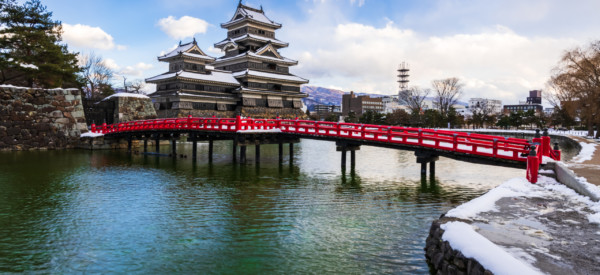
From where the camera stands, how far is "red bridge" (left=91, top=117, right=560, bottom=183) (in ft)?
48.1

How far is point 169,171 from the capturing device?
21797 mm

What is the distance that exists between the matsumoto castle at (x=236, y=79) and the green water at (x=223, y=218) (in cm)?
3415

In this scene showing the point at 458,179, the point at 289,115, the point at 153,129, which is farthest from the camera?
the point at 289,115

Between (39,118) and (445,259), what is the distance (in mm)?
36446

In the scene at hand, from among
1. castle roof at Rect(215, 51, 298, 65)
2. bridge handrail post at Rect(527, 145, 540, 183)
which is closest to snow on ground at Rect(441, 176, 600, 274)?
bridge handrail post at Rect(527, 145, 540, 183)

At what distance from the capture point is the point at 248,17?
61.3 m

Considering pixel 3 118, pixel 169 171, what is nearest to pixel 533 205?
pixel 169 171

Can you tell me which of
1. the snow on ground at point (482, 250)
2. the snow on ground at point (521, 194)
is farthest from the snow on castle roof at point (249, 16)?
the snow on ground at point (482, 250)

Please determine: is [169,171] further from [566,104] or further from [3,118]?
[566,104]

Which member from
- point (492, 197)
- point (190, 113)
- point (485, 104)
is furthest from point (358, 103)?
point (492, 197)

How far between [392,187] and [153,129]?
20118mm

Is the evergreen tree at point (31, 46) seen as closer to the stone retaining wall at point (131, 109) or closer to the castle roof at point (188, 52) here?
the stone retaining wall at point (131, 109)

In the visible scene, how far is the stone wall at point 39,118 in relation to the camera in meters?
31.8

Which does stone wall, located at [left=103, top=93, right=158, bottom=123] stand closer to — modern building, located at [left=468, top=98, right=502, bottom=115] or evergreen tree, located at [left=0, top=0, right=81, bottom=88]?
evergreen tree, located at [left=0, top=0, right=81, bottom=88]
